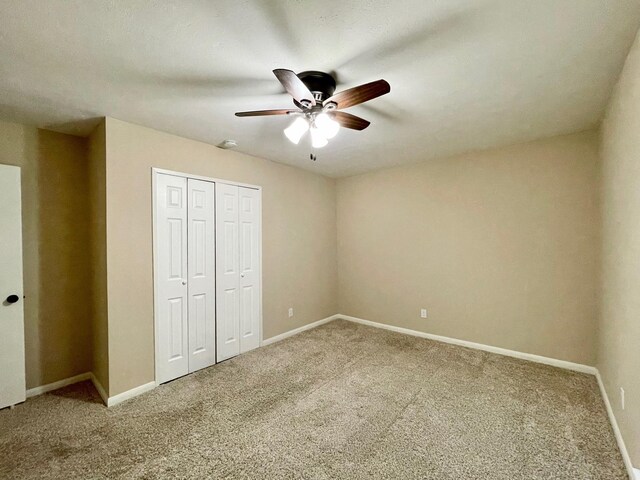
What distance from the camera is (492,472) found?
1694 millimetres

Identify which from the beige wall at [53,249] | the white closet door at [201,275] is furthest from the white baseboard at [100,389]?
the white closet door at [201,275]

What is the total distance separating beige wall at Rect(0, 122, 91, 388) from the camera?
103 inches

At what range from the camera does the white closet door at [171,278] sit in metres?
2.79

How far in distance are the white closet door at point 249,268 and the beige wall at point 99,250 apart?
1.38m

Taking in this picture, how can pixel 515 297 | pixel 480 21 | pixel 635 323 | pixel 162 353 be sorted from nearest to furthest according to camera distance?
pixel 480 21
pixel 635 323
pixel 162 353
pixel 515 297

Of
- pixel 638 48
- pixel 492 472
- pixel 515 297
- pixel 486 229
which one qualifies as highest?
pixel 638 48

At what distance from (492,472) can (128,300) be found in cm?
306

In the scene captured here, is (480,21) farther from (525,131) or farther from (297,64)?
(525,131)

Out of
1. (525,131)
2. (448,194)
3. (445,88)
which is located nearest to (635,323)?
(445,88)

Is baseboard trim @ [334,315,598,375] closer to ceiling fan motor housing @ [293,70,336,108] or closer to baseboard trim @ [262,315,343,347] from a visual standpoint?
baseboard trim @ [262,315,343,347]

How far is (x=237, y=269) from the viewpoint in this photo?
11.5 feet

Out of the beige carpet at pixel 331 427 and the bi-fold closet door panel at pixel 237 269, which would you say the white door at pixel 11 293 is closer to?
the beige carpet at pixel 331 427

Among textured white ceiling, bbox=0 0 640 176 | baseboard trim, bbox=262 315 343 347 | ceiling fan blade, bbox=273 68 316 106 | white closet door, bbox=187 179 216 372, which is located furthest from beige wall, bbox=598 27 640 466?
white closet door, bbox=187 179 216 372

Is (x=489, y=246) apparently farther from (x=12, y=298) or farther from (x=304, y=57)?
(x=12, y=298)
